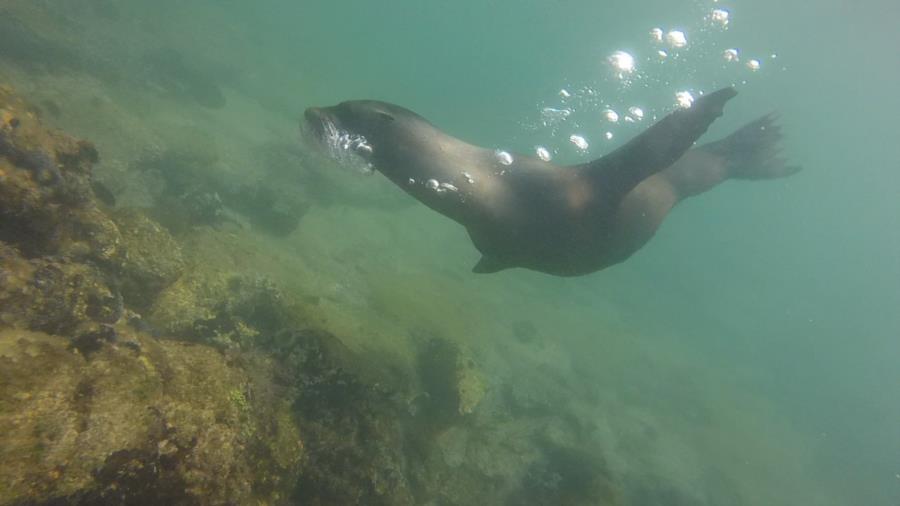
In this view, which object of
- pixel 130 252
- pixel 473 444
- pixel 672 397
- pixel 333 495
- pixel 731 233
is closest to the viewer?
pixel 333 495

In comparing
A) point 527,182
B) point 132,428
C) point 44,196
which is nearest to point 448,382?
point 527,182

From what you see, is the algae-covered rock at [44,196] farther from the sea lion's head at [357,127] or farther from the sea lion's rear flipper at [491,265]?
the sea lion's rear flipper at [491,265]

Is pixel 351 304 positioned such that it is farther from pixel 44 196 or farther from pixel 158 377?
pixel 158 377

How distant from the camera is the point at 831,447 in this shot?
81.5 ft

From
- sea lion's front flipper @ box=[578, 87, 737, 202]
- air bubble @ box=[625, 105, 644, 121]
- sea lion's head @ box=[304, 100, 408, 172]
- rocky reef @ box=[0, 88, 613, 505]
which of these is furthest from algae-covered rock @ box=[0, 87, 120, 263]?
air bubble @ box=[625, 105, 644, 121]

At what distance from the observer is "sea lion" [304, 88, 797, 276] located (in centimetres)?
384

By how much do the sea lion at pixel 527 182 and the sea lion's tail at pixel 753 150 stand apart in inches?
95.9

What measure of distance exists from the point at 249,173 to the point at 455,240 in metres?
11.7

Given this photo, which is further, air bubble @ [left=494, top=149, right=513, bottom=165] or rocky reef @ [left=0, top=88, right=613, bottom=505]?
air bubble @ [left=494, top=149, right=513, bottom=165]

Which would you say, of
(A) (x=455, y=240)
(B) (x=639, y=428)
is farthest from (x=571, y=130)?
(B) (x=639, y=428)

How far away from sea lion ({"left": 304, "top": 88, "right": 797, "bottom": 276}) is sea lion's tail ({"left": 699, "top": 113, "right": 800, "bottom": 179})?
2436 millimetres

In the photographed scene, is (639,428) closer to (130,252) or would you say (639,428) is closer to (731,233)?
(130,252)

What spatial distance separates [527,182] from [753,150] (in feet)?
15.8

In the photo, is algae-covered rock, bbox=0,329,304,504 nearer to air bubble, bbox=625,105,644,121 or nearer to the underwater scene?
the underwater scene
